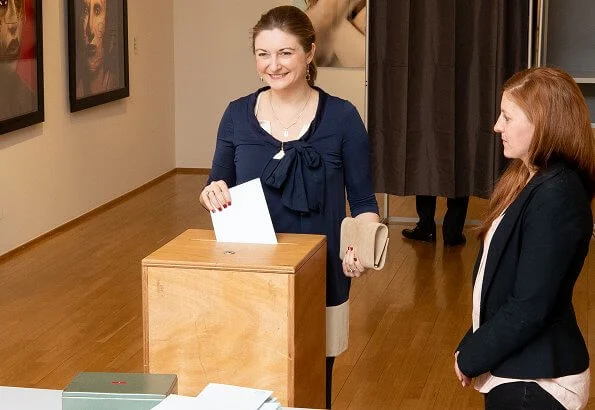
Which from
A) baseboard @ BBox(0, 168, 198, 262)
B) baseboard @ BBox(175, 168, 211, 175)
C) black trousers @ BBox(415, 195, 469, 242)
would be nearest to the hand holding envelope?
baseboard @ BBox(0, 168, 198, 262)

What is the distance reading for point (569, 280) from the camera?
89.0 inches

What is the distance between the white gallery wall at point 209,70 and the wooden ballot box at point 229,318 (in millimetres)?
7433

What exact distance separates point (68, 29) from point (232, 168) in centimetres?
494

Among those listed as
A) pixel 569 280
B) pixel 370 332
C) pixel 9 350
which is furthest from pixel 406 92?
pixel 569 280

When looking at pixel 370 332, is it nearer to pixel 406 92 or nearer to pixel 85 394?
pixel 406 92

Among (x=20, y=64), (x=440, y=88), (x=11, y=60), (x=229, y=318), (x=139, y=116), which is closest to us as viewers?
(x=229, y=318)

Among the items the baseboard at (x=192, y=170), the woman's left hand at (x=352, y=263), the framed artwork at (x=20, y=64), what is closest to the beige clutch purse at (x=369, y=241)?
the woman's left hand at (x=352, y=263)

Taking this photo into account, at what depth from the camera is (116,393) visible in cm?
206

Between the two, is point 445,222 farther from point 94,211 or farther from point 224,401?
point 224,401

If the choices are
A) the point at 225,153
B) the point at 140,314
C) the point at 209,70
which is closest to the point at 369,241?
the point at 225,153

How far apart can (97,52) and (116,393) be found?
6350 millimetres

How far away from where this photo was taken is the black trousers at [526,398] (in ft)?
7.41

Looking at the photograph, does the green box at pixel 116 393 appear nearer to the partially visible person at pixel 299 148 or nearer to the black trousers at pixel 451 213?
the partially visible person at pixel 299 148

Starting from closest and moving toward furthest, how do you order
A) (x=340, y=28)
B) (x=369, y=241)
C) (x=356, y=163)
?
1. (x=369, y=241)
2. (x=356, y=163)
3. (x=340, y=28)
